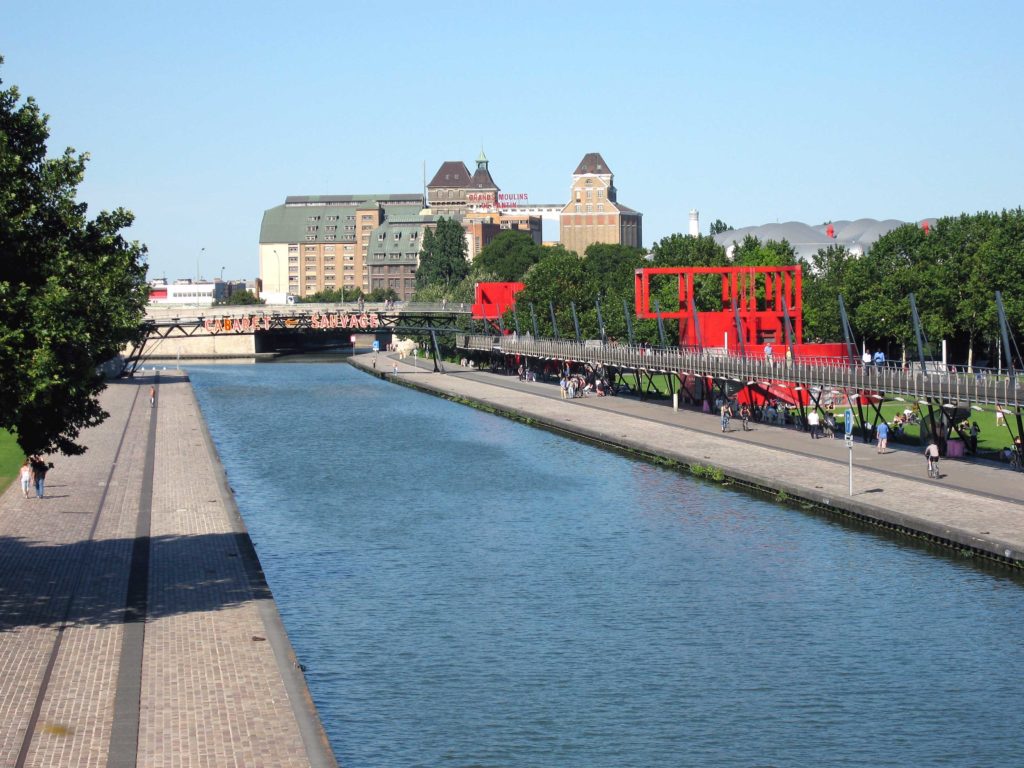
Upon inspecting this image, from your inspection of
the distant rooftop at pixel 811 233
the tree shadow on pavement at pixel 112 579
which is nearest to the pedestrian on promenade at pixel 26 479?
the tree shadow on pavement at pixel 112 579

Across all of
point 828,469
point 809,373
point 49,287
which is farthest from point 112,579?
point 809,373

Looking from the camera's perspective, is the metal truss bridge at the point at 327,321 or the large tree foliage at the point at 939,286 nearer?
the large tree foliage at the point at 939,286

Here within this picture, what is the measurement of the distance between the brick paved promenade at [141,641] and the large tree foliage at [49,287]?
409cm

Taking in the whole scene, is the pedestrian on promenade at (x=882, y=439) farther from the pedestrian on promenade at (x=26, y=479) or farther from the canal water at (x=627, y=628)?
the pedestrian on promenade at (x=26, y=479)

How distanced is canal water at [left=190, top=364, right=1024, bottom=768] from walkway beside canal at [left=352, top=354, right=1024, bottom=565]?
3.75 ft

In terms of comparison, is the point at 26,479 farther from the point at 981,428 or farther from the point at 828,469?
the point at 981,428

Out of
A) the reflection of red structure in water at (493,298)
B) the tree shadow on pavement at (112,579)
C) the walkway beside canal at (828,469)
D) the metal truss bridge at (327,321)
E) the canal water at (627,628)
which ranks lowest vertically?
the canal water at (627,628)

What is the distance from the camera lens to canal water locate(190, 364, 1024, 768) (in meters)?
25.3

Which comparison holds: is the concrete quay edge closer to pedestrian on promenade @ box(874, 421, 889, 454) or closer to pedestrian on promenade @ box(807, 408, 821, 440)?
pedestrian on promenade @ box(874, 421, 889, 454)

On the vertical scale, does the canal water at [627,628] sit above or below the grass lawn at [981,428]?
below

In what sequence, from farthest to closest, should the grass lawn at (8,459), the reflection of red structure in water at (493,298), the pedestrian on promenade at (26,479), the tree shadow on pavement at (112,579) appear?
the reflection of red structure in water at (493,298)
the grass lawn at (8,459)
the pedestrian on promenade at (26,479)
the tree shadow on pavement at (112,579)

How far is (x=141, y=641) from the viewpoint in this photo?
91.3 ft

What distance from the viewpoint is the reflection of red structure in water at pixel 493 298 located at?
141 meters

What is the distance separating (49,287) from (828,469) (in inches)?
1325
